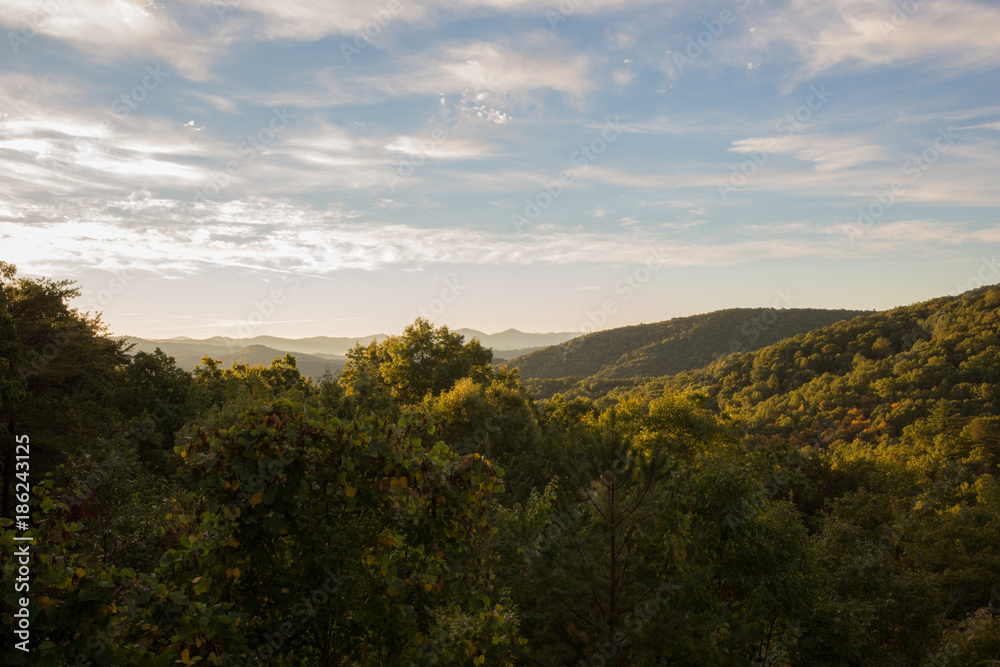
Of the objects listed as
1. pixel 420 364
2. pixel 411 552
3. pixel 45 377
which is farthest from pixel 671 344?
pixel 411 552

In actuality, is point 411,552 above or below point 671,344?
below

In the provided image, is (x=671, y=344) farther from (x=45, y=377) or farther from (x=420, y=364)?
(x=45, y=377)

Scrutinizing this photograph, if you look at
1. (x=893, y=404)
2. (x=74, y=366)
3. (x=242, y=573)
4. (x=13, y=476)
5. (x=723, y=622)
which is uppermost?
(x=74, y=366)

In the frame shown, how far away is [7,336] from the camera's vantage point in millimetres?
15086

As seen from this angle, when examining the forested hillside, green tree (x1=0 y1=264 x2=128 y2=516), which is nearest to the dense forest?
Answer: green tree (x1=0 y1=264 x2=128 y2=516)

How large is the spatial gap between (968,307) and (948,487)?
108m

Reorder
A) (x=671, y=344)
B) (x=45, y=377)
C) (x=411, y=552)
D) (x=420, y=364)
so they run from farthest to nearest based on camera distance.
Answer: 1. (x=671, y=344)
2. (x=420, y=364)
3. (x=45, y=377)
4. (x=411, y=552)

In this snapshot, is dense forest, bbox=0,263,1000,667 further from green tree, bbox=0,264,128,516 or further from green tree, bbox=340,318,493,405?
green tree, bbox=340,318,493,405

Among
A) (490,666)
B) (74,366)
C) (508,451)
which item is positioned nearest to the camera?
(490,666)

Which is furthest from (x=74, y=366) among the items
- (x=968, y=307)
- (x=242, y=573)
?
(x=968, y=307)

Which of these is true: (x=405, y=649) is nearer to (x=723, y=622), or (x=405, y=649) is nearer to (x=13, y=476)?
(x=723, y=622)

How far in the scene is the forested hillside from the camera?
15538 cm

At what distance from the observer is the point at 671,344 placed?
16688 cm

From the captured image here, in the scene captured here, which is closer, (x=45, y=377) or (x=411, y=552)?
(x=411, y=552)
